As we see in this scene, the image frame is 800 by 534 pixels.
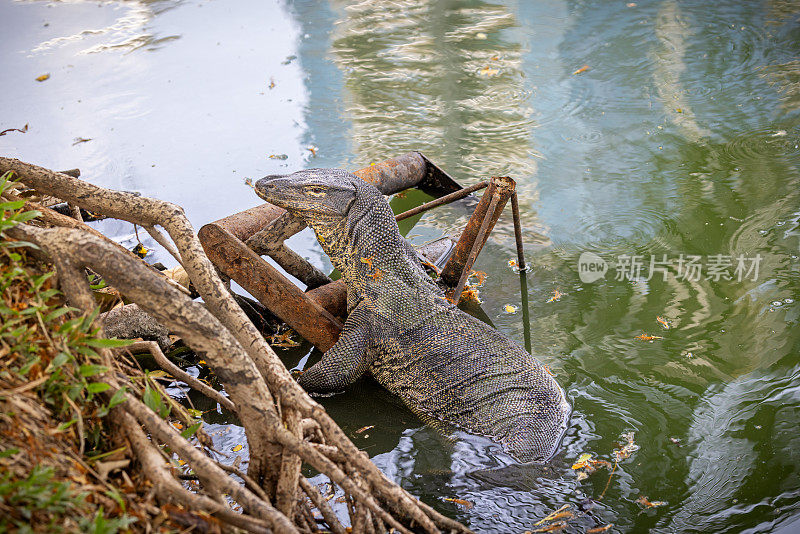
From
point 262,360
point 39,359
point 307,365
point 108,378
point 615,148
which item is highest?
point 39,359

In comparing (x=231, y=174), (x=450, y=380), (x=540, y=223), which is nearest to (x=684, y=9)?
(x=540, y=223)

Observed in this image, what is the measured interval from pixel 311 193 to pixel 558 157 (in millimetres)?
3884

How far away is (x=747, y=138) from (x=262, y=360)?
20.7 feet

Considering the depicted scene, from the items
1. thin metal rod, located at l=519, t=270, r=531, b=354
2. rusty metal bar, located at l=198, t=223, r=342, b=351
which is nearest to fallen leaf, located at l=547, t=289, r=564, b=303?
thin metal rod, located at l=519, t=270, r=531, b=354

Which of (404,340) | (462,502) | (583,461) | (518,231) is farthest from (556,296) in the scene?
(462,502)

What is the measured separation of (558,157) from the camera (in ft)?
23.1

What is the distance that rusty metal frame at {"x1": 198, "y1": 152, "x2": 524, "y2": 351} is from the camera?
4.00 meters

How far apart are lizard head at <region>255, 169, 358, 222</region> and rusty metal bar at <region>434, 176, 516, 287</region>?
0.91m

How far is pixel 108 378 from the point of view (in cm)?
209

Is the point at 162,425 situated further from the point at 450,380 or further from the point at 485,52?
the point at 485,52

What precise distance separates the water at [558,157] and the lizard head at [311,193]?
4.09 feet
